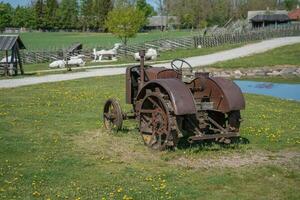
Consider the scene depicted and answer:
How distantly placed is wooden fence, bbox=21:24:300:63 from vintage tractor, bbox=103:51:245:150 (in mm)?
30896

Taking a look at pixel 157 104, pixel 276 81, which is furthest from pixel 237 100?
pixel 276 81

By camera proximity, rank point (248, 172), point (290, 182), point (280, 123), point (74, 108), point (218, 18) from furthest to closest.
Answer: point (218, 18) < point (74, 108) < point (280, 123) < point (248, 172) < point (290, 182)

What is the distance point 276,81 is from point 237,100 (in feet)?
63.9

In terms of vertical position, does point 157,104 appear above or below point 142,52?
below

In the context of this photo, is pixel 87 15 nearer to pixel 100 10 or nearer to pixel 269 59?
pixel 100 10

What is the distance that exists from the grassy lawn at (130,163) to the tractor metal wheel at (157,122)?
0.92 feet

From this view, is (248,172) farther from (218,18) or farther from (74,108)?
(218,18)

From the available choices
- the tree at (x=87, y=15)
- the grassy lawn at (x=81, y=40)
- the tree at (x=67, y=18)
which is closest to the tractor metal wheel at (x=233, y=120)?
the grassy lawn at (x=81, y=40)

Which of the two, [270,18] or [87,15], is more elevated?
[87,15]

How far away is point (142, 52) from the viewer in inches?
419

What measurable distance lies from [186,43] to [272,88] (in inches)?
900

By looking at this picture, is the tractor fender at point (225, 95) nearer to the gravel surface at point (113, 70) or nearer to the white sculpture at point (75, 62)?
the gravel surface at point (113, 70)

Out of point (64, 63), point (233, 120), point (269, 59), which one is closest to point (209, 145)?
point (233, 120)

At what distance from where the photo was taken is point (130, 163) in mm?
8906
